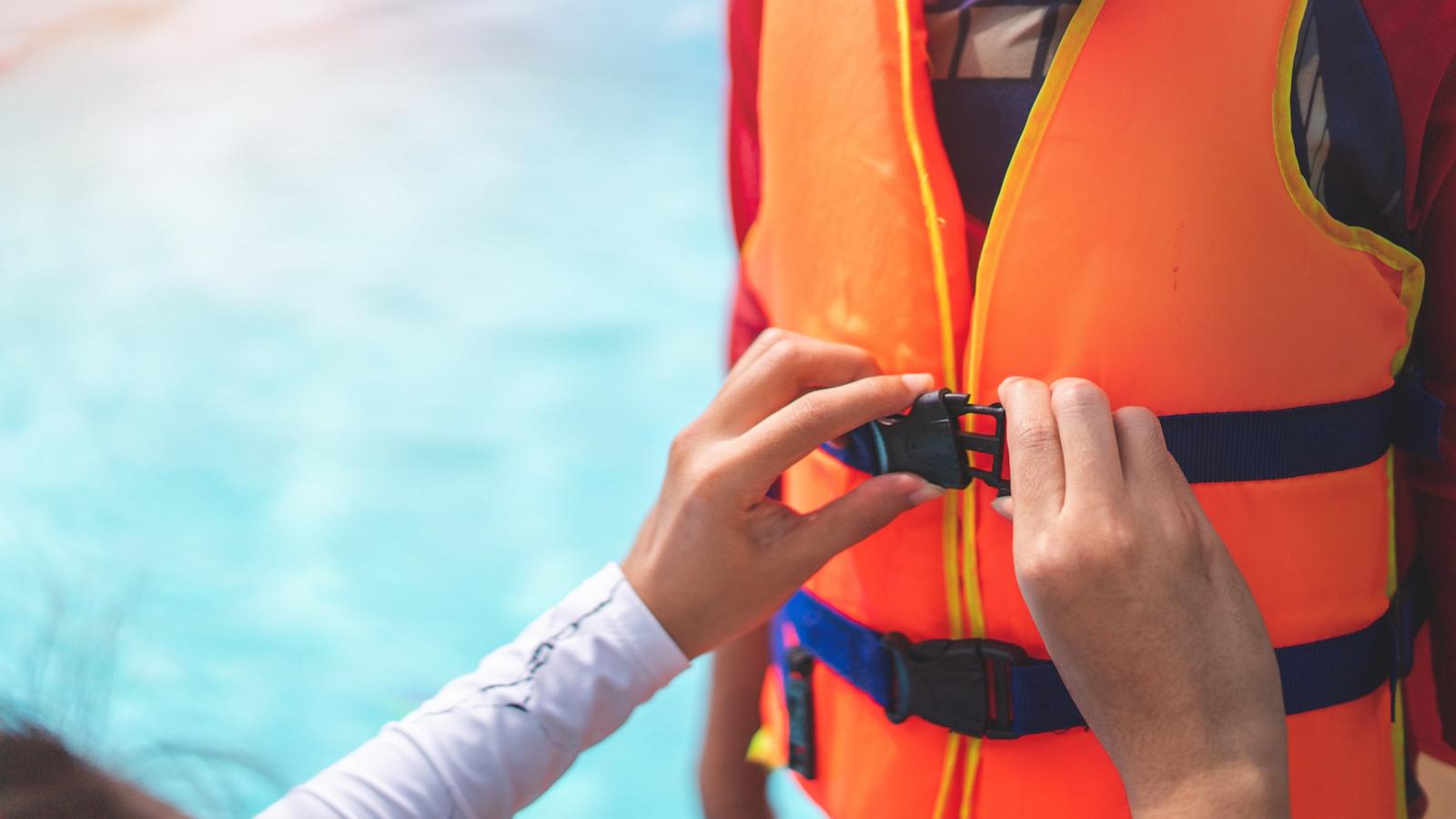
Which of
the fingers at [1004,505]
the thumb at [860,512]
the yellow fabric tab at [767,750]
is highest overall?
the fingers at [1004,505]

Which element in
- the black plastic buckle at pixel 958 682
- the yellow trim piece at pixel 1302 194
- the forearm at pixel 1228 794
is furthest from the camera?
the black plastic buckle at pixel 958 682

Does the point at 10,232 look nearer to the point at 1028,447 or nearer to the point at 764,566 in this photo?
the point at 764,566

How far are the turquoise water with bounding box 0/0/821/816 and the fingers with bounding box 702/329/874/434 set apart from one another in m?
1.26

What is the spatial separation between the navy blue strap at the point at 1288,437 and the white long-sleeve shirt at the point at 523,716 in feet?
1.37

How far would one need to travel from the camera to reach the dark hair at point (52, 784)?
2.01ft

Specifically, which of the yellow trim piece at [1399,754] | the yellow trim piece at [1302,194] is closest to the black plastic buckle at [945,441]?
the yellow trim piece at [1302,194]

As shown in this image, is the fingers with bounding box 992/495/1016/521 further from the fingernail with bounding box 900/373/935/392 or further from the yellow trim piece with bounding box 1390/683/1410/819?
the yellow trim piece with bounding box 1390/683/1410/819

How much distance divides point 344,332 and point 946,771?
1700 millimetres

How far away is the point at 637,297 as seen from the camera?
89.7 inches

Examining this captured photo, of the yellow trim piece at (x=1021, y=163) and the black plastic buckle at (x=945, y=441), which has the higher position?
the yellow trim piece at (x=1021, y=163)

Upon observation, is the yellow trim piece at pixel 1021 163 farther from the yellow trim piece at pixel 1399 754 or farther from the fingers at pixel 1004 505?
the yellow trim piece at pixel 1399 754

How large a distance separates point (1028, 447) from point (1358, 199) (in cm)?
30

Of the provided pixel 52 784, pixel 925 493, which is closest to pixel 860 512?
pixel 925 493

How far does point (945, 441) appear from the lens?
70cm
